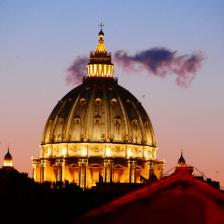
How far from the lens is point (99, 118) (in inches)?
6137

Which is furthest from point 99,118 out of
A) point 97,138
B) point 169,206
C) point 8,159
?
point 169,206

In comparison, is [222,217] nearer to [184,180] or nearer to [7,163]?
[184,180]

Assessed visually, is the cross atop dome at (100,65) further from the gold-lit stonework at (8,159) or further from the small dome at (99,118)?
the gold-lit stonework at (8,159)

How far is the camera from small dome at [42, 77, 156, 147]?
155375 mm

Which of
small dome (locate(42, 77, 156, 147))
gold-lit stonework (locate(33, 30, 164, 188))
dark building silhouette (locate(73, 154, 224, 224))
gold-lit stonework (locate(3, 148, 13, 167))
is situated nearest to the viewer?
dark building silhouette (locate(73, 154, 224, 224))

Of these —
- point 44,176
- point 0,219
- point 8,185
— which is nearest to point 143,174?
point 44,176

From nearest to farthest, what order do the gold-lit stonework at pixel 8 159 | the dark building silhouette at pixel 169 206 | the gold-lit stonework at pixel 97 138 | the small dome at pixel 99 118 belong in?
the dark building silhouette at pixel 169 206
the gold-lit stonework at pixel 8 159
the small dome at pixel 99 118
the gold-lit stonework at pixel 97 138

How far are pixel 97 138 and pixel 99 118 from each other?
181 inches

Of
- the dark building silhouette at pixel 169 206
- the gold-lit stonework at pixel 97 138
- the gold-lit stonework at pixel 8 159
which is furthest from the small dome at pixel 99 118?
the dark building silhouette at pixel 169 206

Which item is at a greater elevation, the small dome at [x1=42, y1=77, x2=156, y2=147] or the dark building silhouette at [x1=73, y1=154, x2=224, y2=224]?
the small dome at [x1=42, y1=77, x2=156, y2=147]

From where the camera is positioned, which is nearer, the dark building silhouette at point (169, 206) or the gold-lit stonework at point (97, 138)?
the dark building silhouette at point (169, 206)

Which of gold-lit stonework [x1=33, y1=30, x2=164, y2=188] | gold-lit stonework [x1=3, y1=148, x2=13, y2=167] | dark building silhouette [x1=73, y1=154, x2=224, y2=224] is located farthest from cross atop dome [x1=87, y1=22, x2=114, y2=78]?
dark building silhouette [x1=73, y1=154, x2=224, y2=224]

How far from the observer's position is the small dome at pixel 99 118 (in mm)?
155375

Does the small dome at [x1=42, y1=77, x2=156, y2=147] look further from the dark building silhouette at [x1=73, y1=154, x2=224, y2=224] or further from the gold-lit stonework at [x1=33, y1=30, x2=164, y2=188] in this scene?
the dark building silhouette at [x1=73, y1=154, x2=224, y2=224]
